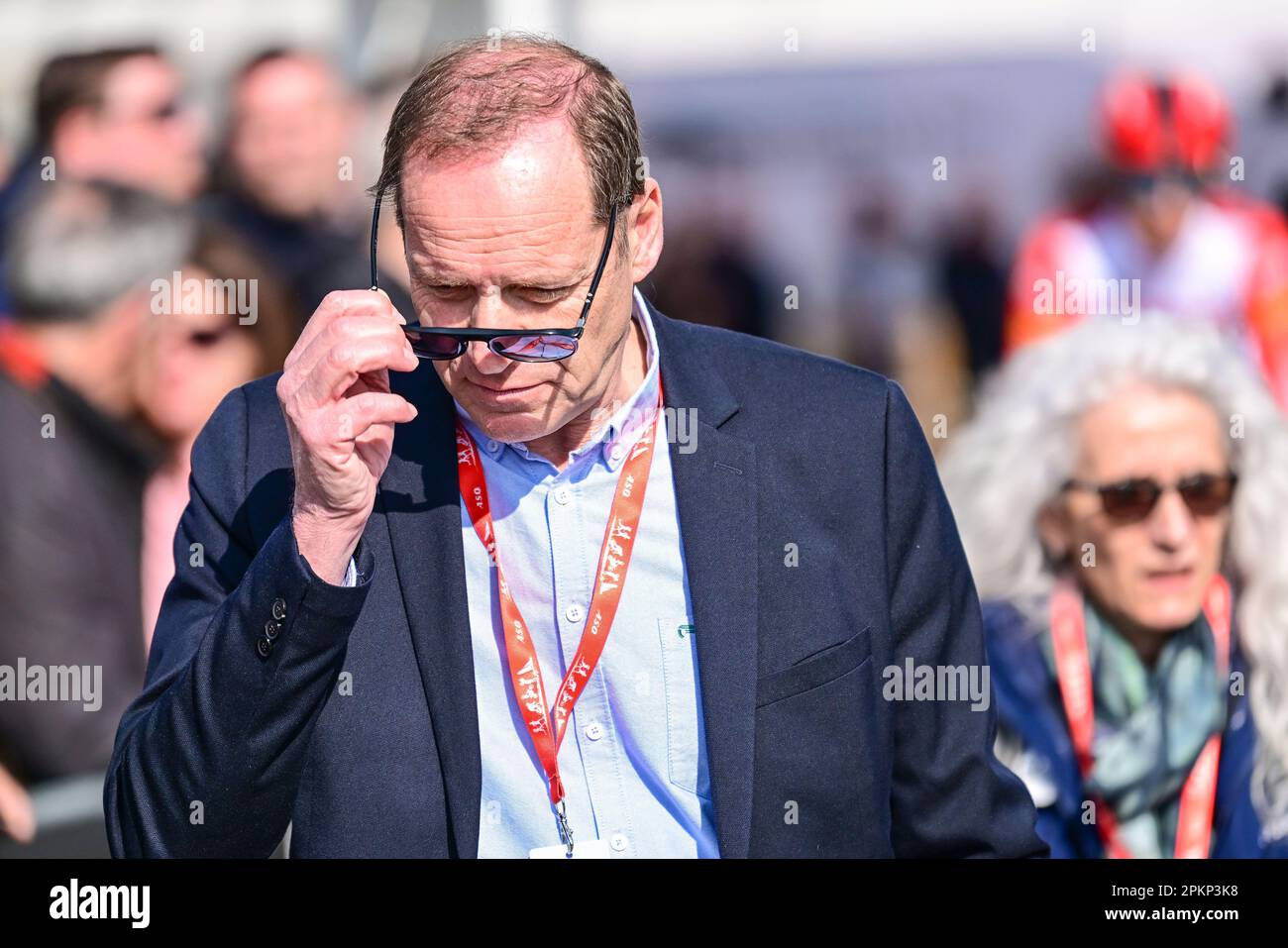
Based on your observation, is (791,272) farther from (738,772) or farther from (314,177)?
(738,772)

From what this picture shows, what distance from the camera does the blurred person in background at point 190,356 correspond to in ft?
15.0

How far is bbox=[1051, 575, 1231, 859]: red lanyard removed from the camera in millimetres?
4133

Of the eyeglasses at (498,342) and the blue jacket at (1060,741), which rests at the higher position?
the eyeglasses at (498,342)

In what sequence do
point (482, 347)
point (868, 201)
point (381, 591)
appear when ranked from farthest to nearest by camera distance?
1. point (868, 201)
2. point (381, 591)
3. point (482, 347)

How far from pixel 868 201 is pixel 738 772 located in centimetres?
266

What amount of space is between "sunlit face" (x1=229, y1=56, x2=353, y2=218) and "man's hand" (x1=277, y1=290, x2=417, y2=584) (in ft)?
8.68

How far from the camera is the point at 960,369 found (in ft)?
15.1

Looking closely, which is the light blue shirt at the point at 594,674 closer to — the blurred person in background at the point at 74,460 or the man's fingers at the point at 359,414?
the man's fingers at the point at 359,414

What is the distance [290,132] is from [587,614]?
277 cm

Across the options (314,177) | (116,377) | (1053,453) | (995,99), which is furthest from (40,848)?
(995,99)

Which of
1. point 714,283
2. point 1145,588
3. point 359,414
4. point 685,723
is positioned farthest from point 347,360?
point 1145,588

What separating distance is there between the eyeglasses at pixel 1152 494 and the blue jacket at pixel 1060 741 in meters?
0.41

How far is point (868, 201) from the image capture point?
15.2 ft

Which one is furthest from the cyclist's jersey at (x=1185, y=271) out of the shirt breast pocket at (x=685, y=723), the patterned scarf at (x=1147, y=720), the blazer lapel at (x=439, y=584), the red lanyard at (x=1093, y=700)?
the blazer lapel at (x=439, y=584)
